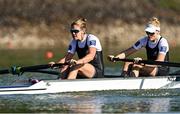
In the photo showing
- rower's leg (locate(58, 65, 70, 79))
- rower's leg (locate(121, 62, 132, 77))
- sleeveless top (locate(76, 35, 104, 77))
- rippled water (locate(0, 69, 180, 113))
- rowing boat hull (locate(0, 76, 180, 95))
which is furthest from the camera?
rower's leg (locate(121, 62, 132, 77))

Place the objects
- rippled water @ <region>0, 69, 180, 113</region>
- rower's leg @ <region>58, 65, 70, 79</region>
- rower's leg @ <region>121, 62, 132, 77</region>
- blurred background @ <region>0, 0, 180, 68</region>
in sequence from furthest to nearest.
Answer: blurred background @ <region>0, 0, 180, 68</region>, rower's leg @ <region>121, 62, 132, 77</region>, rower's leg @ <region>58, 65, 70, 79</region>, rippled water @ <region>0, 69, 180, 113</region>

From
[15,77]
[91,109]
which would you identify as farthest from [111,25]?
[91,109]

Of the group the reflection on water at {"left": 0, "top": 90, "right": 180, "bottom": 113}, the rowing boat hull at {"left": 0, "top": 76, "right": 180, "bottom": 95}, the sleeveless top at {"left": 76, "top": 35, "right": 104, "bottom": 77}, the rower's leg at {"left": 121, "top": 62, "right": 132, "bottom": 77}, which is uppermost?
the sleeveless top at {"left": 76, "top": 35, "right": 104, "bottom": 77}

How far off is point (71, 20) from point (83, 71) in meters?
36.7

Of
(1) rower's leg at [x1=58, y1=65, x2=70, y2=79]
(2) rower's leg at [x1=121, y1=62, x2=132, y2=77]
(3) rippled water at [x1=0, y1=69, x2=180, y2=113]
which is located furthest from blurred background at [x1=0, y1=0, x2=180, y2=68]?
(3) rippled water at [x1=0, y1=69, x2=180, y2=113]

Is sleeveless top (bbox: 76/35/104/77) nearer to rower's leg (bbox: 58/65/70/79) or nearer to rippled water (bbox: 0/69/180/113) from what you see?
rower's leg (bbox: 58/65/70/79)

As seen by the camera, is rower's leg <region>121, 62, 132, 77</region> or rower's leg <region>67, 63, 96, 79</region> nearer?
rower's leg <region>67, 63, 96, 79</region>

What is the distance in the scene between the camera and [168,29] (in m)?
55.2

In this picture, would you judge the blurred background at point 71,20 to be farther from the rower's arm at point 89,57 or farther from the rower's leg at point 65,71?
the rower's arm at point 89,57

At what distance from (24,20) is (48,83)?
36.7 m

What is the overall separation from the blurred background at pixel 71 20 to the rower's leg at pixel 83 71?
3257 cm

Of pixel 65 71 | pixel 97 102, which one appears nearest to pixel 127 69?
pixel 65 71

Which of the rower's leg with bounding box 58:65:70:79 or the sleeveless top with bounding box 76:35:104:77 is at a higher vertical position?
the sleeveless top with bounding box 76:35:104:77

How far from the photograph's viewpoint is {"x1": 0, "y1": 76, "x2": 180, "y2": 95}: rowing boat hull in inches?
669
